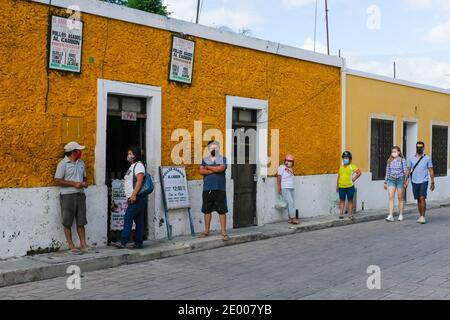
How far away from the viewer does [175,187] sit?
10.0m

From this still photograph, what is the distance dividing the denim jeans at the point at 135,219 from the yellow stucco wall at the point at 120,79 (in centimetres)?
83

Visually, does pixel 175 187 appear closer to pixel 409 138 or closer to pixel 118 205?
pixel 118 205

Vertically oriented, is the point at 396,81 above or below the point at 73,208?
above

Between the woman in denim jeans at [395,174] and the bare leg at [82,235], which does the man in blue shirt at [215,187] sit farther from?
the woman in denim jeans at [395,174]

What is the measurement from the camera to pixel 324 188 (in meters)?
13.9

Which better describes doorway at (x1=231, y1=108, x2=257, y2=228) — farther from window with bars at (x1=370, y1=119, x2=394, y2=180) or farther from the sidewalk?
window with bars at (x1=370, y1=119, x2=394, y2=180)

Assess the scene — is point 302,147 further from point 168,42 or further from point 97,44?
point 97,44

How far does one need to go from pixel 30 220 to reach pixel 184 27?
175 inches

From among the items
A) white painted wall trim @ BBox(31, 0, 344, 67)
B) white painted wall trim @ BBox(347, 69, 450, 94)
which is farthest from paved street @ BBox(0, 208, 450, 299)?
white painted wall trim @ BBox(347, 69, 450, 94)

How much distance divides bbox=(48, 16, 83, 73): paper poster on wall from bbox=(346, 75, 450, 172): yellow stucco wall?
815 centimetres

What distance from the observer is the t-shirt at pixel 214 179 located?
9836 mm

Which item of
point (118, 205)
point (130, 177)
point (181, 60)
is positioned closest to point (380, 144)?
point (181, 60)
